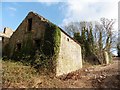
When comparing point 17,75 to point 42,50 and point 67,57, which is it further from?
point 67,57

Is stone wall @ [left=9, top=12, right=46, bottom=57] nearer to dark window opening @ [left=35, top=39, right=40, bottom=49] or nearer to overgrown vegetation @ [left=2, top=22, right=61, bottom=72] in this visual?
overgrown vegetation @ [left=2, top=22, right=61, bottom=72]

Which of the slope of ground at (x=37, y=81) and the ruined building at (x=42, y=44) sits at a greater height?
the ruined building at (x=42, y=44)

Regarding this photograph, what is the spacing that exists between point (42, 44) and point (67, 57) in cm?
355

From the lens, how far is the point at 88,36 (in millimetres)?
35625

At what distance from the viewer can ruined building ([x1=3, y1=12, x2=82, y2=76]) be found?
58.2 ft

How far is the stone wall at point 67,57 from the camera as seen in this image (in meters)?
18.3

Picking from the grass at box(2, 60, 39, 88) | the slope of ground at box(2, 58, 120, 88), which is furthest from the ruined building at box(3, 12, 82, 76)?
the slope of ground at box(2, 58, 120, 88)

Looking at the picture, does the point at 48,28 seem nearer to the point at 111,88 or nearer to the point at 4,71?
the point at 4,71

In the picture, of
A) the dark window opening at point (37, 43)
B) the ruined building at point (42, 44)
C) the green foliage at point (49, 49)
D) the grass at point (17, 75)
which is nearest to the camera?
the grass at point (17, 75)

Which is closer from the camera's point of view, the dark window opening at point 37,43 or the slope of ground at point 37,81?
the slope of ground at point 37,81

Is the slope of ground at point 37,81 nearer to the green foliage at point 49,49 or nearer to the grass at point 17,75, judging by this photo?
the grass at point 17,75

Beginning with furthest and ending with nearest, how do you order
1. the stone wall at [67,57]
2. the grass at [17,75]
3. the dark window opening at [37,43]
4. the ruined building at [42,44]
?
the dark window opening at [37,43] → the stone wall at [67,57] → the ruined building at [42,44] → the grass at [17,75]

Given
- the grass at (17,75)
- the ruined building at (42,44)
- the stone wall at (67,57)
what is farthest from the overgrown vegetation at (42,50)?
the grass at (17,75)

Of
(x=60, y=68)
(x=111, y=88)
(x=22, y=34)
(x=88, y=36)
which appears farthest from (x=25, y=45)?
(x=88, y=36)
